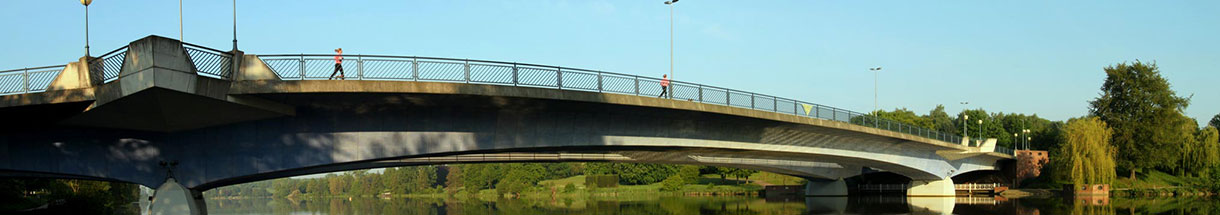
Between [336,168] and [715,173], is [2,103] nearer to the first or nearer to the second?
[336,168]

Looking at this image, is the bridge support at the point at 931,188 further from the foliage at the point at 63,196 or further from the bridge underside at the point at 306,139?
the foliage at the point at 63,196

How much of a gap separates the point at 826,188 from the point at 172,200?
48727 mm

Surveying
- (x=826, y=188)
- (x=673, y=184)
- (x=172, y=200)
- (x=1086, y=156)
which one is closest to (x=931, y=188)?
(x=826, y=188)

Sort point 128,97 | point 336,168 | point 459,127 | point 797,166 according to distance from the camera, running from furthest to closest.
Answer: point 797,166, point 336,168, point 459,127, point 128,97

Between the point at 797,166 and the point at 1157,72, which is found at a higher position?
the point at 1157,72

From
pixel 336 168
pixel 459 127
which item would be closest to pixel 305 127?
pixel 459 127

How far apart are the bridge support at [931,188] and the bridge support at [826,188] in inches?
183

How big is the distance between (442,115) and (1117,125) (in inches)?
2412

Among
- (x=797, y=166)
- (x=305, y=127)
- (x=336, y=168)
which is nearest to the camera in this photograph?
(x=305, y=127)

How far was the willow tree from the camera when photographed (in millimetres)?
60844

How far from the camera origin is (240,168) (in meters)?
26.0

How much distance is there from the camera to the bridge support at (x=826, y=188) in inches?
2544

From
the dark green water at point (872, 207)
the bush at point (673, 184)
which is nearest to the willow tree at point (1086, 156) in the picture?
the dark green water at point (872, 207)

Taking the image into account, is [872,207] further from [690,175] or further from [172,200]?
[690,175]
